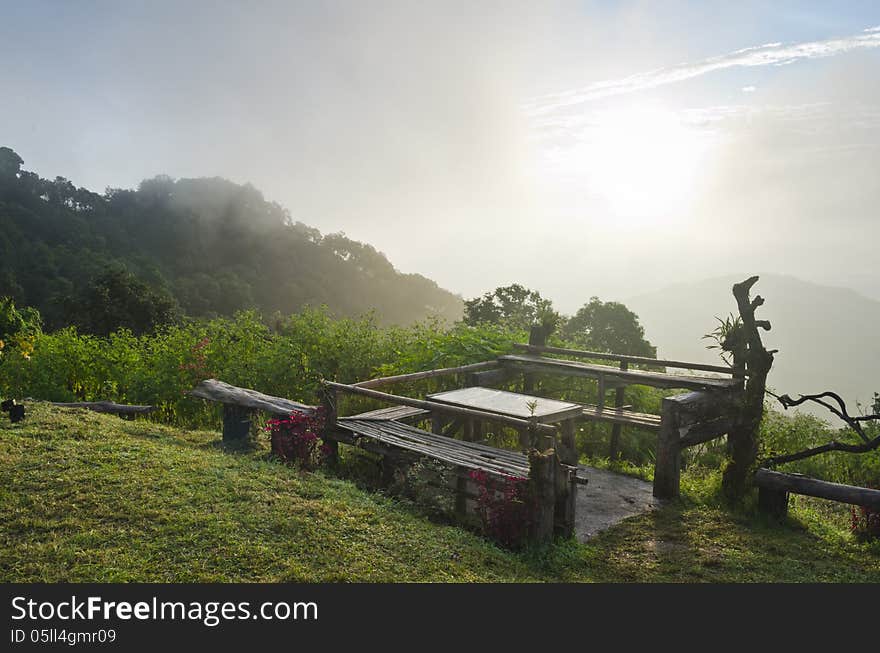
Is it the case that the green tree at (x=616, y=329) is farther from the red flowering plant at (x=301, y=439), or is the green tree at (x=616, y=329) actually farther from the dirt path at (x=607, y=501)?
the red flowering plant at (x=301, y=439)

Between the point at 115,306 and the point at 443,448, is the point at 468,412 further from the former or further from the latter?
the point at 115,306

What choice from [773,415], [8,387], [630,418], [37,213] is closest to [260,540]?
[630,418]

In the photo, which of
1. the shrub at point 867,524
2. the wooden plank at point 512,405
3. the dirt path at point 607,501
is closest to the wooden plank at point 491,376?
the wooden plank at point 512,405

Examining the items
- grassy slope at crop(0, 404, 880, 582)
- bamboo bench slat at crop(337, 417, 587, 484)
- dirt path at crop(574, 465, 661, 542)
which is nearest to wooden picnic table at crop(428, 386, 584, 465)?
bamboo bench slat at crop(337, 417, 587, 484)

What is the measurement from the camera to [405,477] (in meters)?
6.72

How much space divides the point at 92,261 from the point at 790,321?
204315 mm

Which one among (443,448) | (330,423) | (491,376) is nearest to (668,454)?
(443,448)

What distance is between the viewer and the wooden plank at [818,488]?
254 inches

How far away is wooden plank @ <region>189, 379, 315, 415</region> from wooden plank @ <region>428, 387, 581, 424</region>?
6.20ft

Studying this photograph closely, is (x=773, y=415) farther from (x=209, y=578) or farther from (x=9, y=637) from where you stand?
(x=9, y=637)

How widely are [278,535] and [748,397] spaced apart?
5713mm

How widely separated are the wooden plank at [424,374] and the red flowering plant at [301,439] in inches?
28.2

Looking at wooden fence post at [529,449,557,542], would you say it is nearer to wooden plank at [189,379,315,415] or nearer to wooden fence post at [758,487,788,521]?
wooden fence post at [758,487,788,521]

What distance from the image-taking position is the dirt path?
6.75m
